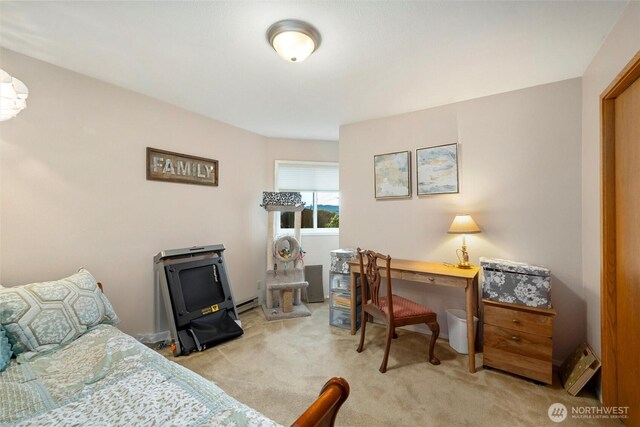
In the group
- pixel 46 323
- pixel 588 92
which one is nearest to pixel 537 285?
pixel 588 92

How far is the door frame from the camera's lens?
1.65 metres

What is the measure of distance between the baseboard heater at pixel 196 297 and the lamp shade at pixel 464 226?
2.45 m

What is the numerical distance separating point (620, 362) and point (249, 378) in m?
2.52

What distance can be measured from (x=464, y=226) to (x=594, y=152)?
40.8 inches

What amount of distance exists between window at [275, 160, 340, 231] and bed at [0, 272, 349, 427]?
2.85m

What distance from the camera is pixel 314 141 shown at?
4133mm

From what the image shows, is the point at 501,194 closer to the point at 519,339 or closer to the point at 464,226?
the point at 464,226

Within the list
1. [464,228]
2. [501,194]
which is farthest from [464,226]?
[501,194]

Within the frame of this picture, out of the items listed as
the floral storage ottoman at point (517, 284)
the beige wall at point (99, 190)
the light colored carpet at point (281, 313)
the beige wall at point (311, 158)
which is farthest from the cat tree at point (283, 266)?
the floral storage ottoman at point (517, 284)

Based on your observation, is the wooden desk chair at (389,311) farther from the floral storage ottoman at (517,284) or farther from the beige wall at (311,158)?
the beige wall at (311,158)

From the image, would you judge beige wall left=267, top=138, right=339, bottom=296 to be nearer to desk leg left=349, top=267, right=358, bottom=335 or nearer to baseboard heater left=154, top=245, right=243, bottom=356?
desk leg left=349, top=267, right=358, bottom=335

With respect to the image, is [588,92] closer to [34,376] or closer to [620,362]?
[620,362]

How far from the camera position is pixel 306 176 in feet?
13.4

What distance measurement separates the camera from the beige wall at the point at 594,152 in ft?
5.14
